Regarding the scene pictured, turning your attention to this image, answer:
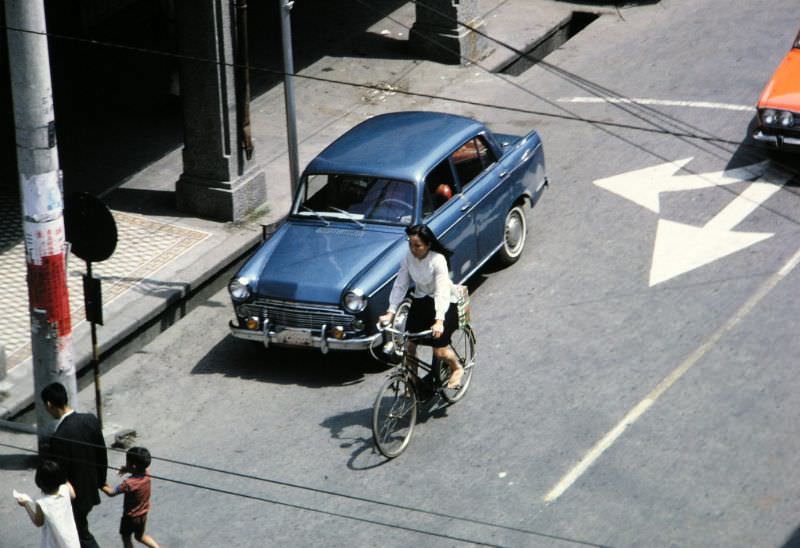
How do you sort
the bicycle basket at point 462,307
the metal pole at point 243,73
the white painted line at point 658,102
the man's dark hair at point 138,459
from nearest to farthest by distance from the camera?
the man's dark hair at point 138,459
the bicycle basket at point 462,307
the metal pole at point 243,73
the white painted line at point 658,102

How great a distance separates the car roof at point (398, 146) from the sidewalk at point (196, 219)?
1841 millimetres

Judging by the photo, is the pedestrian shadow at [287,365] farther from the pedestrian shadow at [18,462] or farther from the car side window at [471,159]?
the car side window at [471,159]

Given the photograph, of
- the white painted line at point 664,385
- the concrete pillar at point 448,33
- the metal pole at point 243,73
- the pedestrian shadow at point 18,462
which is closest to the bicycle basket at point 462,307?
the white painted line at point 664,385

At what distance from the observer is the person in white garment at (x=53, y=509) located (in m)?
8.82

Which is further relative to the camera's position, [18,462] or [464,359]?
[464,359]

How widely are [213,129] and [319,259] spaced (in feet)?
11.5

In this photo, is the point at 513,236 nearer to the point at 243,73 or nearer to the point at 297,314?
the point at 297,314

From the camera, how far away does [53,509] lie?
884 centimetres

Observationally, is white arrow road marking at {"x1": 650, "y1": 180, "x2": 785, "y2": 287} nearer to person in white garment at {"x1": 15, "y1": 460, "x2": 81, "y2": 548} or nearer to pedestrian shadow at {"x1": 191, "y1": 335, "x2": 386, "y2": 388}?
pedestrian shadow at {"x1": 191, "y1": 335, "x2": 386, "y2": 388}

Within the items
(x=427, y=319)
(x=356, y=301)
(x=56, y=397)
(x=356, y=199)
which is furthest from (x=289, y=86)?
(x=56, y=397)

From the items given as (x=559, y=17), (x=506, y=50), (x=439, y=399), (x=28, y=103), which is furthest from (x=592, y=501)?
(x=559, y=17)

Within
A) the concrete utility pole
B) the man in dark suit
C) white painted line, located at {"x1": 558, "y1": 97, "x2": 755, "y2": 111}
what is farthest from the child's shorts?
white painted line, located at {"x1": 558, "y1": 97, "x2": 755, "y2": 111}

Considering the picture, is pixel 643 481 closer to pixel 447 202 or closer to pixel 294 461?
pixel 294 461

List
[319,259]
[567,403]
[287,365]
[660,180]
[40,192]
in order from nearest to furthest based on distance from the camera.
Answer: [40,192] → [567,403] → [319,259] → [287,365] → [660,180]
